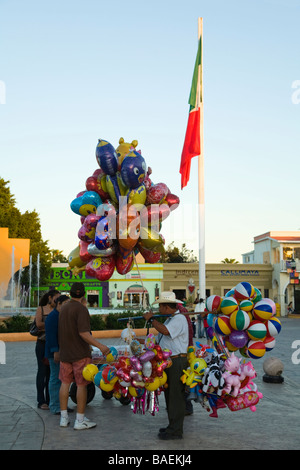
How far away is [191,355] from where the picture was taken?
5.83m

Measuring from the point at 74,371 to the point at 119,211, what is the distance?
9.52 ft

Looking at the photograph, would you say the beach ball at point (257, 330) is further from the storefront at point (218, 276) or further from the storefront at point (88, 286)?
the storefront at point (88, 286)

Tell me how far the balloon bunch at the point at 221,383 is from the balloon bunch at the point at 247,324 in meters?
0.38

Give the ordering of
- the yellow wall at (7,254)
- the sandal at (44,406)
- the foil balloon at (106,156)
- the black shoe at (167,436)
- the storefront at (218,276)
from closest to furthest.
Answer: the black shoe at (167,436), the sandal at (44,406), the foil balloon at (106,156), the yellow wall at (7,254), the storefront at (218,276)

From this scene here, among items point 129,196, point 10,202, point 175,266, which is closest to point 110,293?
point 175,266

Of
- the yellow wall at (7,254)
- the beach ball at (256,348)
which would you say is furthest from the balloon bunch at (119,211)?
the yellow wall at (7,254)

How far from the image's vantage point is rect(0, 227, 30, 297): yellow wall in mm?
→ 34281

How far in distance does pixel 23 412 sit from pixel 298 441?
12.1ft

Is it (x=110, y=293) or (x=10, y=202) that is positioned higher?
(x=10, y=202)

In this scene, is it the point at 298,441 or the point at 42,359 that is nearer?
the point at 298,441

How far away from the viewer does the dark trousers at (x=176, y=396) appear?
216 inches

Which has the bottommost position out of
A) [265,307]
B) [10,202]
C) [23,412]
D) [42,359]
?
[23,412]

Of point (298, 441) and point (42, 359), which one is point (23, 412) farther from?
point (298, 441)

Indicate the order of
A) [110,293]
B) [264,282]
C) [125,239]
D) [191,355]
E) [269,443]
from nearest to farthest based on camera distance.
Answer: [269,443] → [191,355] → [125,239] → [110,293] → [264,282]
